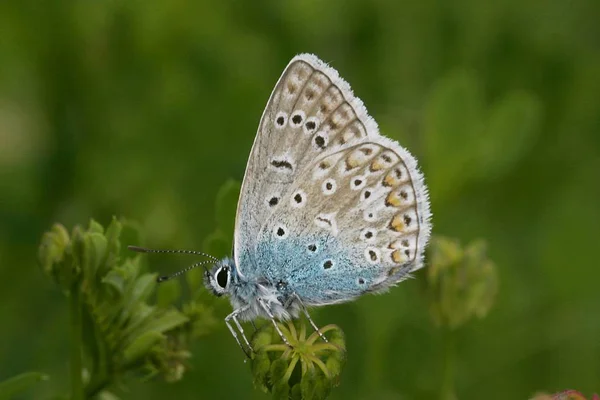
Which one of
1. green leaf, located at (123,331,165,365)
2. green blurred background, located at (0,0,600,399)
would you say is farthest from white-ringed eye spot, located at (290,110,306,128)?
green leaf, located at (123,331,165,365)

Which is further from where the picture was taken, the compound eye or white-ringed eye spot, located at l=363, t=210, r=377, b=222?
white-ringed eye spot, located at l=363, t=210, r=377, b=222

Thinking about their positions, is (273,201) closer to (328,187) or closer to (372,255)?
(328,187)

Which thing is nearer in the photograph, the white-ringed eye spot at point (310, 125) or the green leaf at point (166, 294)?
the green leaf at point (166, 294)

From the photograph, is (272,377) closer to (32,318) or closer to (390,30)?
(32,318)

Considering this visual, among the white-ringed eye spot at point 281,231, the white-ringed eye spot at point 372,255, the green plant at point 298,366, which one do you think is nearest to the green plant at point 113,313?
the green plant at point 298,366

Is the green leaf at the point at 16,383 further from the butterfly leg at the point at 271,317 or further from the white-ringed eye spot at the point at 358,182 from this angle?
the white-ringed eye spot at the point at 358,182

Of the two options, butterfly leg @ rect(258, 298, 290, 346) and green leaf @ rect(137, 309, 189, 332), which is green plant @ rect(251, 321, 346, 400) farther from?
green leaf @ rect(137, 309, 189, 332)

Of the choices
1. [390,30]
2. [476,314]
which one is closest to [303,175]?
[476,314]
